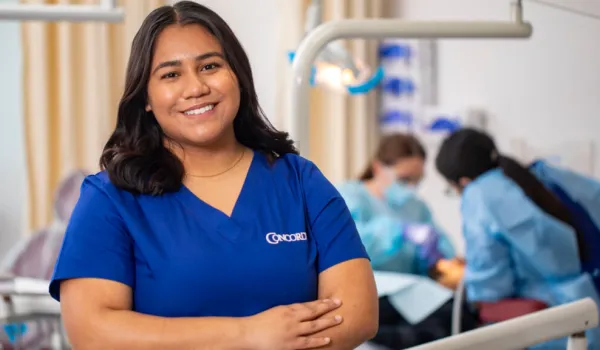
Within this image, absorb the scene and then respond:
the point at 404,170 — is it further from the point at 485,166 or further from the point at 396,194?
the point at 485,166

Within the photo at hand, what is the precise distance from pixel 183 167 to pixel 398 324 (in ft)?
7.17

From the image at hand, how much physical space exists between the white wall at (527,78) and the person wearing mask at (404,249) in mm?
560

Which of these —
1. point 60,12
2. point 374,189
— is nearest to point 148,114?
point 60,12

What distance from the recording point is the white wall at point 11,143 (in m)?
4.88

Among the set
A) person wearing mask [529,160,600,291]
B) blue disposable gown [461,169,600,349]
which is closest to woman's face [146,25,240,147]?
blue disposable gown [461,169,600,349]

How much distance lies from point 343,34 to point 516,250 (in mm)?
1241

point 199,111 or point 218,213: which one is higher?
point 199,111

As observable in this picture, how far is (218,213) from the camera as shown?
125 cm

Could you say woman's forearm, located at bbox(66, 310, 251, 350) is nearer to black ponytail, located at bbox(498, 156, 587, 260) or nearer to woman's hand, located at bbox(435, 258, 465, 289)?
black ponytail, located at bbox(498, 156, 587, 260)

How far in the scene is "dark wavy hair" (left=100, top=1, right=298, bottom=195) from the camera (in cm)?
125

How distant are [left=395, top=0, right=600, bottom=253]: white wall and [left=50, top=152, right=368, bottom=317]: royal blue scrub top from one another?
3373mm

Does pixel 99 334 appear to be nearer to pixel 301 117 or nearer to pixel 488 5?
pixel 301 117

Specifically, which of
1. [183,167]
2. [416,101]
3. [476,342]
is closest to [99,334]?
[183,167]

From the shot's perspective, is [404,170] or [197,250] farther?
[404,170]
